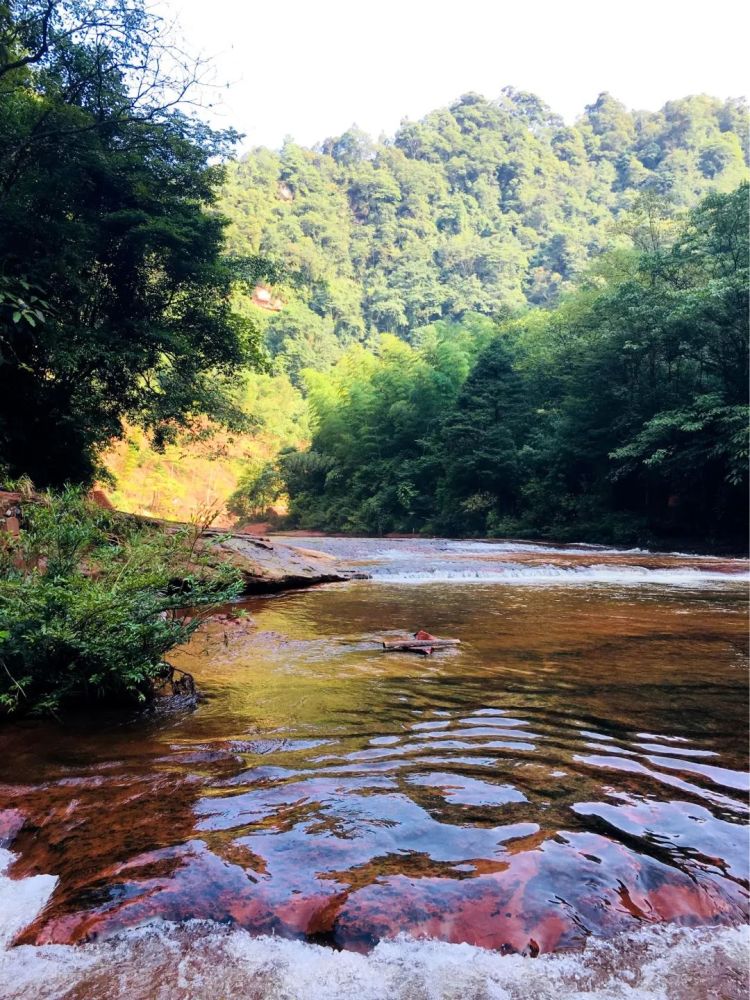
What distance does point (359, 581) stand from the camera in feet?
34.9

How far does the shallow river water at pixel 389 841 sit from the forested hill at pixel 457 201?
5279cm

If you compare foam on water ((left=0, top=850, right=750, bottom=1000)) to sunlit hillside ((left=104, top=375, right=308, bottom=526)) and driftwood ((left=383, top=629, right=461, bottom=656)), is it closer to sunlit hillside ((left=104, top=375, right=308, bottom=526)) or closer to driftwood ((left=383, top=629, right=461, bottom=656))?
driftwood ((left=383, top=629, right=461, bottom=656))

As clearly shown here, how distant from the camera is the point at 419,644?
16.5 feet

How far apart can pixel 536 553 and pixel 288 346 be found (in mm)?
43597

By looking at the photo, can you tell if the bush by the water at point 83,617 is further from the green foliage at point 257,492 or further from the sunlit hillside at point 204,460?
the green foliage at point 257,492

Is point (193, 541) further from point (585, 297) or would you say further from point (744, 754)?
point (585, 297)

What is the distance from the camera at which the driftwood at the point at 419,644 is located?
196 inches

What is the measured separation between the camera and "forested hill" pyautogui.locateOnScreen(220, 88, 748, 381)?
210 ft

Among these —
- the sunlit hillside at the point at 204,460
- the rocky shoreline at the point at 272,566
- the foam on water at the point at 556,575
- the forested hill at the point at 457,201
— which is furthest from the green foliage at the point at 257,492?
the rocky shoreline at the point at 272,566

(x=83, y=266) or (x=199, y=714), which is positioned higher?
(x=83, y=266)

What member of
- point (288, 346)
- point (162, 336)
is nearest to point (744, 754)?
point (162, 336)

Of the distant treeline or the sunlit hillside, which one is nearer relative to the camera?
the distant treeline

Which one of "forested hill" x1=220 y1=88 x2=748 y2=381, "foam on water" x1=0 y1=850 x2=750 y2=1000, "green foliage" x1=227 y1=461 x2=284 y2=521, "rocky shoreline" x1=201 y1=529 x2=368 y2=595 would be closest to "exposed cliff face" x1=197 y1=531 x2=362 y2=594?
"rocky shoreline" x1=201 y1=529 x2=368 y2=595

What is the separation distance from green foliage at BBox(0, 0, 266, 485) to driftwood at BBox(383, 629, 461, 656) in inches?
274
